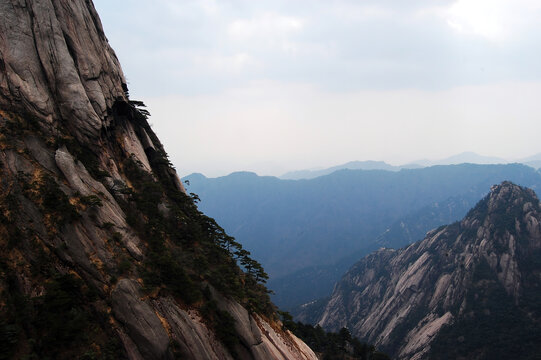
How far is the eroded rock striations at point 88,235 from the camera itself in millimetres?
25062

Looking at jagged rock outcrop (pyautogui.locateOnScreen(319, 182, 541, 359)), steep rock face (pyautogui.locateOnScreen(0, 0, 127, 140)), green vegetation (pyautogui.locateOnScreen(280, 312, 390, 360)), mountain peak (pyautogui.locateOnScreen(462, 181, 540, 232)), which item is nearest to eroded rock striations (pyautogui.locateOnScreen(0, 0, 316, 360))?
steep rock face (pyautogui.locateOnScreen(0, 0, 127, 140))

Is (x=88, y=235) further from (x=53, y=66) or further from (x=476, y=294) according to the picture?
(x=476, y=294)

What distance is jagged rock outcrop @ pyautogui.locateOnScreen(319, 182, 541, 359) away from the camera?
131m

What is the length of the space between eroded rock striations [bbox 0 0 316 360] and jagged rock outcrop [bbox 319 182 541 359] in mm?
119868

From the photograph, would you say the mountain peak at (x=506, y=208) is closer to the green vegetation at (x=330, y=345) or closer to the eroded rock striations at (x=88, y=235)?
the green vegetation at (x=330, y=345)

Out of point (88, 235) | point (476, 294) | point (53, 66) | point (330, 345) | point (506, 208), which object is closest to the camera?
point (88, 235)

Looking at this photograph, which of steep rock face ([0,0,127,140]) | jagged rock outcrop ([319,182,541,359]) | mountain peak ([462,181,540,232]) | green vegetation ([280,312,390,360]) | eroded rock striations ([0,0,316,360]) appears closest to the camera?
eroded rock striations ([0,0,316,360])

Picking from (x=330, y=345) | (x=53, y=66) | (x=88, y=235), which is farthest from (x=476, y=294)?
(x=53, y=66)

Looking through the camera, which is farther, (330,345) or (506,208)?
(506,208)

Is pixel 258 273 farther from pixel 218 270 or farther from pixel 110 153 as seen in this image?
pixel 110 153

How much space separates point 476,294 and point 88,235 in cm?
17349

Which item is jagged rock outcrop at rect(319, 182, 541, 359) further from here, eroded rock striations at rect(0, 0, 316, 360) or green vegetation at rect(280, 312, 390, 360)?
eroded rock striations at rect(0, 0, 316, 360)

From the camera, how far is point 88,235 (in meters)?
30.5

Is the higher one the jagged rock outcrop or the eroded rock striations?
the eroded rock striations
